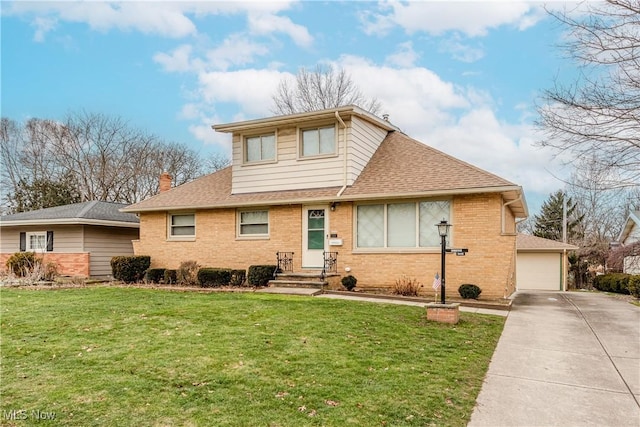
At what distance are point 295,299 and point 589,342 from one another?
19.5 feet

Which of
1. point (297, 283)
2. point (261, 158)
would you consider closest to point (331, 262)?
point (297, 283)

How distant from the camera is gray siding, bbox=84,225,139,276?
18469mm

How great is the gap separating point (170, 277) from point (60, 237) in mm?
7066

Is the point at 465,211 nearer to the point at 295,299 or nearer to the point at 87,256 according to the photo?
the point at 295,299

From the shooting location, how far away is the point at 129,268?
15.7 metres

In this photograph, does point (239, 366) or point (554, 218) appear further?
point (554, 218)

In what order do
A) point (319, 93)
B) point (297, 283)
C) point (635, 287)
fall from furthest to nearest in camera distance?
point (319, 93) < point (635, 287) < point (297, 283)

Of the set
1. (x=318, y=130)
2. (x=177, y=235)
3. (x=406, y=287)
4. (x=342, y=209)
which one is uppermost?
(x=318, y=130)

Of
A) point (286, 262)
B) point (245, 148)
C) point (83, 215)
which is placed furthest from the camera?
point (83, 215)

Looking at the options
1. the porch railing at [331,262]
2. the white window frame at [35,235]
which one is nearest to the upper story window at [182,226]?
the porch railing at [331,262]

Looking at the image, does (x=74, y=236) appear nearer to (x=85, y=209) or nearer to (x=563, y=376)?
(x=85, y=209)

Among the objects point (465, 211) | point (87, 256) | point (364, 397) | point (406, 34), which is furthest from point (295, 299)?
point (87, 256)

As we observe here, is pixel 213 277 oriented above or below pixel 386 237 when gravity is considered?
below

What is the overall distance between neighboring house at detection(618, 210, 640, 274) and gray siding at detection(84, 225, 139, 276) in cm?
2438
